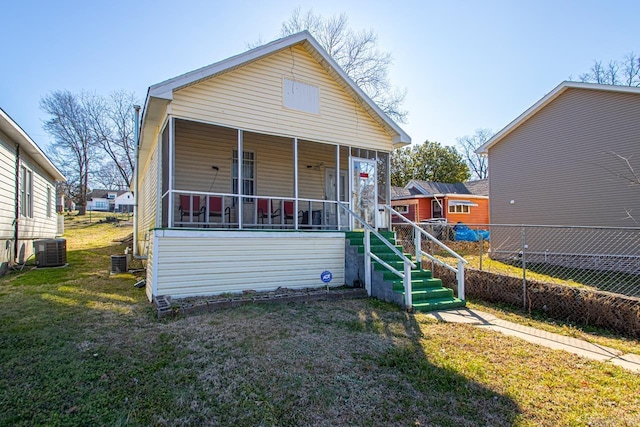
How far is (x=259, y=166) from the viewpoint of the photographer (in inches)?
401

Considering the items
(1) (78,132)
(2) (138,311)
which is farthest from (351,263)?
(1) (78,132)

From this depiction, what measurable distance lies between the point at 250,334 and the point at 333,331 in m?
1.17

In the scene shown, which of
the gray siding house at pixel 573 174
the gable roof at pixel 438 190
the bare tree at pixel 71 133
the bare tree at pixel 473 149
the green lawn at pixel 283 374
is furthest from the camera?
the bare tree at pixel 473 149

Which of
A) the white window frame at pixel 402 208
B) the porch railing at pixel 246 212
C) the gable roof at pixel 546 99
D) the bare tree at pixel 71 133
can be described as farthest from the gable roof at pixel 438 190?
the bare tree at pixel 71 133

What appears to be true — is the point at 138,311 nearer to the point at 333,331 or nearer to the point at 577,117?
the point at 333,331

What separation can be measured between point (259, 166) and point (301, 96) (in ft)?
8.59

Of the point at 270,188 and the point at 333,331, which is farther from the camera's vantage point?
the point at 270,188

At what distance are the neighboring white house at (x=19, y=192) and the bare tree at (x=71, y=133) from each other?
80.2 ft

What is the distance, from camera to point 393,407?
3.09m

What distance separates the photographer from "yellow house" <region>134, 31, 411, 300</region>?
6.75 m

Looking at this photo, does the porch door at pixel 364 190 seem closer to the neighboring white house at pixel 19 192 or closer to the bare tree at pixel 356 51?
the neighboring white house at pixel 19 192

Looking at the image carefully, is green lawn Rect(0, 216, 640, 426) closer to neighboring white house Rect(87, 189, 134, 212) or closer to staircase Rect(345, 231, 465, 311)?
staircase Rect(345, 231, 465, 311)

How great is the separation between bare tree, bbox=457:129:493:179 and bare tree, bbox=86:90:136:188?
41.3 metres

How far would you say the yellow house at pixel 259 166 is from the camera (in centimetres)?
675
